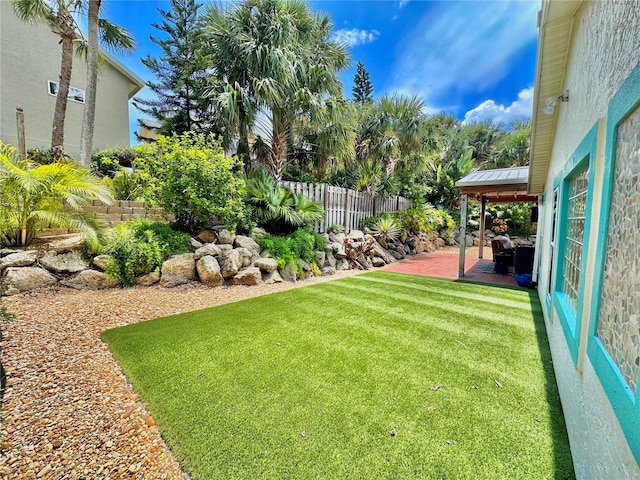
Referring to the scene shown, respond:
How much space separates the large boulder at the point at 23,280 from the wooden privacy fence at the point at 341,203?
573 cm

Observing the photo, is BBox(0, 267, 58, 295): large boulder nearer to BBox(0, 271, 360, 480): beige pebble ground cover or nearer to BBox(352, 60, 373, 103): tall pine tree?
BBox(0, 271, 360, 480): beige pebble ground cover

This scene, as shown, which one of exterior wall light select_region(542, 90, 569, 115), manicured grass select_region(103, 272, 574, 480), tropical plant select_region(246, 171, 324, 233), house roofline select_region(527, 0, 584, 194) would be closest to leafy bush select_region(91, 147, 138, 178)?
tropical plant select_region(246, 171, 324, 233)

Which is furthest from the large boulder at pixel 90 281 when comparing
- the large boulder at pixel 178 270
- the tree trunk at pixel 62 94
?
the tree trunk at pixel 62 94

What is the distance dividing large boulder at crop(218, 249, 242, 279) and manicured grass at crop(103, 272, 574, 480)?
1509 mm

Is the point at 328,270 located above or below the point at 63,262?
below

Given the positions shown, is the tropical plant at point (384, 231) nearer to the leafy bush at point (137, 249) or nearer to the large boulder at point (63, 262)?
the leafy bush at point (137, 249)

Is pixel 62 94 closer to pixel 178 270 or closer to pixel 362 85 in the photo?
pixel 178 270

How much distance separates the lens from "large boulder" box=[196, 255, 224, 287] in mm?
5695

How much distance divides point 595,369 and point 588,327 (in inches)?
11.7

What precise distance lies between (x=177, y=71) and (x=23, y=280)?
51.4 feet

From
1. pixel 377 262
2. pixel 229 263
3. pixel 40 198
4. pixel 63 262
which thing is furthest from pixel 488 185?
pixel 40 198

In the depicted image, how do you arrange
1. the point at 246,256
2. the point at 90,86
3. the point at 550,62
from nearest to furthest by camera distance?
the point at 550,62
the point at 246,256
the point at 90,86

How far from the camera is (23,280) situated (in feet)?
14.5

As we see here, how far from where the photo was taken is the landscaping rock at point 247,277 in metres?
6.00
